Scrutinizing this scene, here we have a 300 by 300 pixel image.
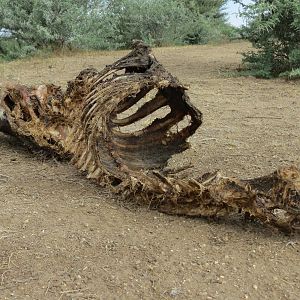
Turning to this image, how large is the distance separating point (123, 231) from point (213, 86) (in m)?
4.26

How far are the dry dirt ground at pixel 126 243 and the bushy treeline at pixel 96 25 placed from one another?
16.0 feet

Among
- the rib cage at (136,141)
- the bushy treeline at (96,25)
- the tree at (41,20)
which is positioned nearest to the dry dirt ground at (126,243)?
the rib cage at (136,141)

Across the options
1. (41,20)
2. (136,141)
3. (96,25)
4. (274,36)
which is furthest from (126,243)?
(96,25)

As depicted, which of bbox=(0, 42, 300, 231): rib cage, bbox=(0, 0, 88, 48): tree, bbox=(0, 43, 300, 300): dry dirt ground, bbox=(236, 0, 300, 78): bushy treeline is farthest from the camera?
bbox=(0, 0, 88, 48): tree

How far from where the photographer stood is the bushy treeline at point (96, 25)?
34.8 ft

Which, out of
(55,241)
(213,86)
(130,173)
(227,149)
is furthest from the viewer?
(213,86)

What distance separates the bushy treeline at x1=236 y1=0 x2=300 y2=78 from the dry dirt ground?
334cm

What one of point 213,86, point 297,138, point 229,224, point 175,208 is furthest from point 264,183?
point 213,86

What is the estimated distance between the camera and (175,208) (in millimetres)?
2766

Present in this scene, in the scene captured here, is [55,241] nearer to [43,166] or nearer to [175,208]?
[175,208]

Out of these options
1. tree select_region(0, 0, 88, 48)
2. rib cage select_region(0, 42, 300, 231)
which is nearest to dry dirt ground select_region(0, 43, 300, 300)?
rib cage select_region(0, 42, 300, 231)

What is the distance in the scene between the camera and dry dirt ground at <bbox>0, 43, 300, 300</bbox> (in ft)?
7.20

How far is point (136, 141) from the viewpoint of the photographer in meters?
3.50

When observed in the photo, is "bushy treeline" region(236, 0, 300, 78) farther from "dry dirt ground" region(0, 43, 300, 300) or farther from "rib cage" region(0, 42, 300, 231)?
"rib cage" region(0, 42, 300, 231)
